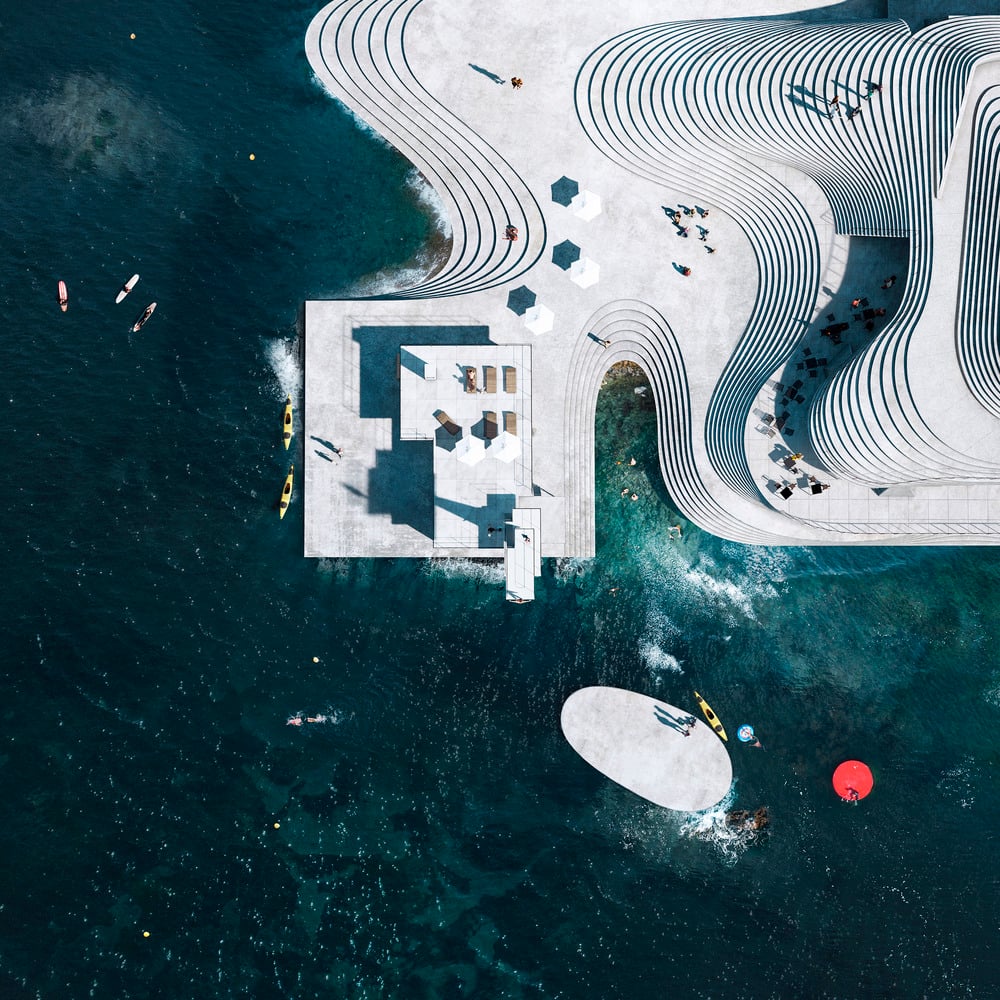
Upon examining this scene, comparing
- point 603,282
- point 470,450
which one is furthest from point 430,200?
point 470,450

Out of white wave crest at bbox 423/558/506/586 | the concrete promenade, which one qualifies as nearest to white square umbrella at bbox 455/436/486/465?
the concrete promenade

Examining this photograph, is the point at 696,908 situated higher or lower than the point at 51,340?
lower

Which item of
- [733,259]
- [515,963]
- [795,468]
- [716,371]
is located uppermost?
[733,259]

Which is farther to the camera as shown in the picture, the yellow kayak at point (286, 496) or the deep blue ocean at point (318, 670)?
the yellow kayak at point (286, 496)

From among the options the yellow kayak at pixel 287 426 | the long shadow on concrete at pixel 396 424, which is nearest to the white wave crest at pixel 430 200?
the long shadow on concrete at pixel 396 424

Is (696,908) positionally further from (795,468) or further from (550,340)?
(550,340)

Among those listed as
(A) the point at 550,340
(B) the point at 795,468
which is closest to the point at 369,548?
(A) the point at 550,340

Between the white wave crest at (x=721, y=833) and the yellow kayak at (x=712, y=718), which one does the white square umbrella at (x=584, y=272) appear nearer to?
the yellow kayak at (x=712, y=718)
